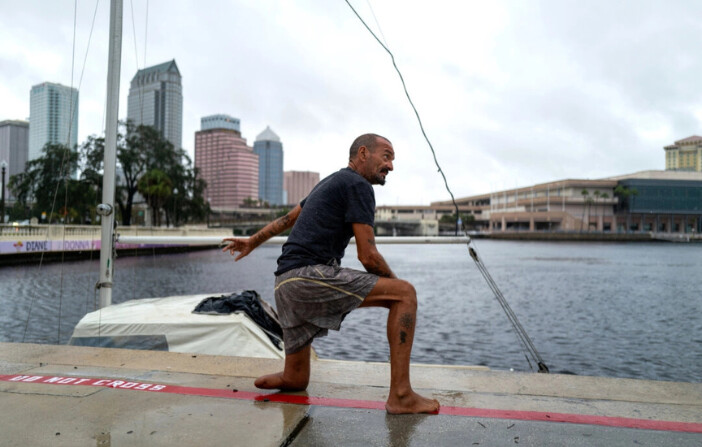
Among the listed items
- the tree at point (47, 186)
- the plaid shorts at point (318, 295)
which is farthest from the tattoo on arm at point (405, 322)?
the tree at point (47, 186)

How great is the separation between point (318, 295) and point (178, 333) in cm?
326

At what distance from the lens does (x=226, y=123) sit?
179 meters

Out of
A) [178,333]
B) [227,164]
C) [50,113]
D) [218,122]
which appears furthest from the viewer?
[218,122]

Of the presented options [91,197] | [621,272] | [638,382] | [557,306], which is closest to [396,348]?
[638,382]

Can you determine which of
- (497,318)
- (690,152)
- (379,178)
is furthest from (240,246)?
(690,152)

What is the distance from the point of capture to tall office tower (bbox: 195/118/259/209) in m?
144

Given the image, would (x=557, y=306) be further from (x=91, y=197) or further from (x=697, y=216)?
(x=697, y=216)

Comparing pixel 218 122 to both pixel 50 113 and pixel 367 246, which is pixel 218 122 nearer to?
pixel 50 113

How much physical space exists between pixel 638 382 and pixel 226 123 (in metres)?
184

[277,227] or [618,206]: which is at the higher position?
[618,206]

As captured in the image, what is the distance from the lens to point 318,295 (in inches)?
116

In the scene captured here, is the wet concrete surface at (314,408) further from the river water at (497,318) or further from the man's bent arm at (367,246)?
the river water at (497,318)

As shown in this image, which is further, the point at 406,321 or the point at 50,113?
the point at 50,113

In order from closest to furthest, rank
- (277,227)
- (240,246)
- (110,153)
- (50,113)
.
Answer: (277,227)
(240,246)
(110,153)
(50,113)
